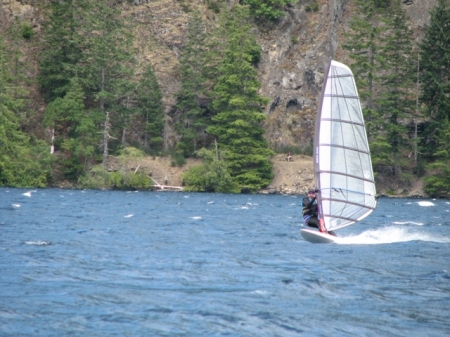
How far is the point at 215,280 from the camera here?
16688 mm

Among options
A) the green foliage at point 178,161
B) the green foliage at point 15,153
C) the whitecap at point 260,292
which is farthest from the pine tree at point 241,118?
the whitecap at point 260,292

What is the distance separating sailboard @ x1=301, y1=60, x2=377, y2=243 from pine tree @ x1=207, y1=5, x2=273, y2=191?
41.1 meters

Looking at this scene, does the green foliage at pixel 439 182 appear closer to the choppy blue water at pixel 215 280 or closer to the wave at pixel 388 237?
the choppy blue water at pixel 215 280

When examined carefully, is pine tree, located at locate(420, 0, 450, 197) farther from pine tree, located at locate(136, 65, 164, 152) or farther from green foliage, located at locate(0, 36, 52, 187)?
green foliage, located at locate(0, 36, 52, 187)

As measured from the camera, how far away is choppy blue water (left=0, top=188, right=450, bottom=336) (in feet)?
41.8

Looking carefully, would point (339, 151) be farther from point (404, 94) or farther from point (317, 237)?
point (404, 94)

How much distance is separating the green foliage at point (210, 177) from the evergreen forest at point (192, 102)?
0.11 m

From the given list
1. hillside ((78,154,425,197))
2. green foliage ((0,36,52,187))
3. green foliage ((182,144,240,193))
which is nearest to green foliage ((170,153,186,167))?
hillside ((78,154,425,197))

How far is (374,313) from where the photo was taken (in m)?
13.7

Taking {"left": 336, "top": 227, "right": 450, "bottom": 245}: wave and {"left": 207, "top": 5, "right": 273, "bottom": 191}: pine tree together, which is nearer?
{"left": 336, "top": 227, "right": 450, "bottom": 245}: wave

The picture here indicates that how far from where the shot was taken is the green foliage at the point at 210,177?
6425 centimetres

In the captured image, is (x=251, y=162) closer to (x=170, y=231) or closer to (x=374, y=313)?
(x=170, y=231)

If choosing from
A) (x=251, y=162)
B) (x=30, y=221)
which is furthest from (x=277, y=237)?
(x=251, y=162)

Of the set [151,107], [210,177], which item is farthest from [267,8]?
[210,177]
